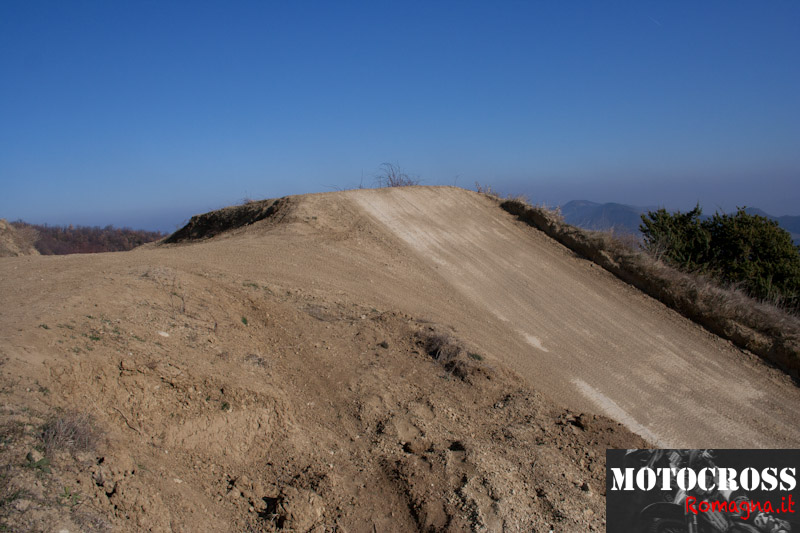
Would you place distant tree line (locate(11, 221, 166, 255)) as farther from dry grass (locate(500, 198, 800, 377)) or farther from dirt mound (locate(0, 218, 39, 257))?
dry grass (locate(500, 198, 800, 377))

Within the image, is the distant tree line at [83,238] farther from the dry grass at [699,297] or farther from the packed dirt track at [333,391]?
the dry grass at [699,297]

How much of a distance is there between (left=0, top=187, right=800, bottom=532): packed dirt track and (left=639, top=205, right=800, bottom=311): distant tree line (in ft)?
9.27

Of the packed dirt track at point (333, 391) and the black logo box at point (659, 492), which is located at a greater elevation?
the packed dirt track at point (333, 391)

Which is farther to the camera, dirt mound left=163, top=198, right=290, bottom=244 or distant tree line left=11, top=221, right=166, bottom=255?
distant tree line left=11, top=221, right=166, bottom=255

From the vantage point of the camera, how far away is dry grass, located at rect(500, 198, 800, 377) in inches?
346

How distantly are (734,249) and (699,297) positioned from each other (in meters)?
3.44

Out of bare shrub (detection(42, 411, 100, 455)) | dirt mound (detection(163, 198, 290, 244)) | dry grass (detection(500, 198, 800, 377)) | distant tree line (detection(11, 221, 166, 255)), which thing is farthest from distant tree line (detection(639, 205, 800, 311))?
distant tree line (detection(11, 221, 166, 255))

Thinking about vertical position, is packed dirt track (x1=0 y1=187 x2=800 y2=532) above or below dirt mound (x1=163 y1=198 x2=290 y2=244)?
below

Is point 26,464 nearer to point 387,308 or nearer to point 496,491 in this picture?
point 496,491

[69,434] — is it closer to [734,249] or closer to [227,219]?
[227,219]

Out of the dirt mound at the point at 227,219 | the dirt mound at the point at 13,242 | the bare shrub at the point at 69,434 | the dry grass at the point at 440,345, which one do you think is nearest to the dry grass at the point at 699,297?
the dry grass at the point at 440,345

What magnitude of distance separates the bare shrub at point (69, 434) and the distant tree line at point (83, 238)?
1497 centimetres

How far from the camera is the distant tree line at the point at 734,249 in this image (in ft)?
37.4

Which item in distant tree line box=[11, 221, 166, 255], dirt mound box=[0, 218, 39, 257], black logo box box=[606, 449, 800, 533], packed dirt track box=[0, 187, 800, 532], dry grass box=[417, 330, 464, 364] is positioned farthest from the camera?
distant tree line box=[11, 221, 166, 255]
